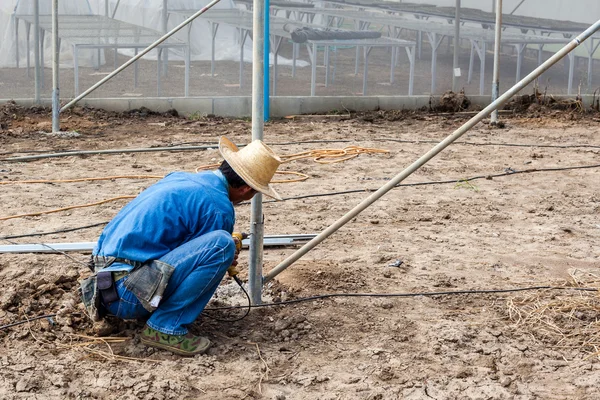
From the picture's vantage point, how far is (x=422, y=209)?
7.21m

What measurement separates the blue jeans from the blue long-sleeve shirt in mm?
75

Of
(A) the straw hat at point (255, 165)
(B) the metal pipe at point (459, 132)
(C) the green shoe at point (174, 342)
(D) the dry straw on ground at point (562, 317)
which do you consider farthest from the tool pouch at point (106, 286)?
(D) the dry straw on ground at point (562, 317)

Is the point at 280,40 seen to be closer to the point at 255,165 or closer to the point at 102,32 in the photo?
the point at 102,32

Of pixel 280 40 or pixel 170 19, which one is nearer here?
pixel 170 19

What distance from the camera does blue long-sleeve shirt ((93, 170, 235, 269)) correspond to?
415cm

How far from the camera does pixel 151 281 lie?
4.15 m

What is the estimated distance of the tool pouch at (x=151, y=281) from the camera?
414 centimetres

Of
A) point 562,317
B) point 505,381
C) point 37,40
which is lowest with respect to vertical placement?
point 505,381

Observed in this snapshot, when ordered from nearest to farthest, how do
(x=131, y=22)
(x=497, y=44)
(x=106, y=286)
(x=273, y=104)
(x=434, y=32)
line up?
(x=106, y=286) < (x=497, y=44) < (x=131, y=22) < (x=273, y=104) < (x=434, y=32)

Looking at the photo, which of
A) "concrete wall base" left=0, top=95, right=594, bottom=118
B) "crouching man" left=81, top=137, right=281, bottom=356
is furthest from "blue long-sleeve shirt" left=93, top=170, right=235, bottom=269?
"concrete wall base" left=0, top=95, right=594, bottom=118

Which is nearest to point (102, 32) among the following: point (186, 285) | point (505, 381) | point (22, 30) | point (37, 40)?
point (37, 40)

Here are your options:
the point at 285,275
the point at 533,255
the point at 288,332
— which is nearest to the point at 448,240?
the point at 533,255

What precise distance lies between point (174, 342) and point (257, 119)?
50.3 inches

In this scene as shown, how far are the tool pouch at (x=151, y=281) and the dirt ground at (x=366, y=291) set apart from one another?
13.5 inches
